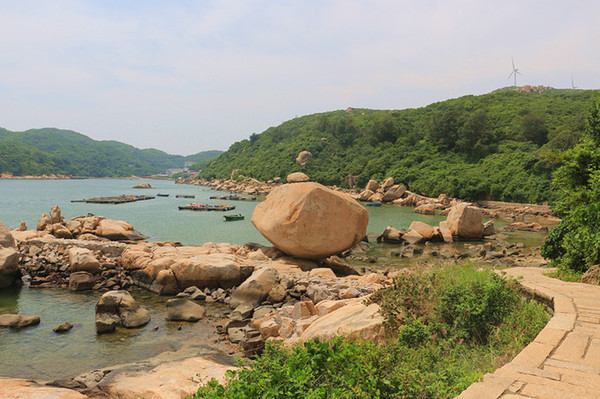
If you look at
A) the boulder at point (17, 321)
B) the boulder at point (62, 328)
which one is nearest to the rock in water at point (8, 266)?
the boulder at point (17, 321)

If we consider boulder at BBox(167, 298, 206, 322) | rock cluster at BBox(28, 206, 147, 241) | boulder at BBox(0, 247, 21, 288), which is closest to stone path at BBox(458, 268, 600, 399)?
boulder at BBox(167, 298, 206, 322)

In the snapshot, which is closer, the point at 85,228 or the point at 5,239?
the point at 5,239

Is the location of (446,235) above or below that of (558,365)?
below

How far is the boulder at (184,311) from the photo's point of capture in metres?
11.3

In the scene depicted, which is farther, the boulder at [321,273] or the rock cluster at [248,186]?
the rock cluster at [248,186]

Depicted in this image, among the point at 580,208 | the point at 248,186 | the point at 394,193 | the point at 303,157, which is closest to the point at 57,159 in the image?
the point at 248,186

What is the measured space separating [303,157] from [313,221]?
71621mm

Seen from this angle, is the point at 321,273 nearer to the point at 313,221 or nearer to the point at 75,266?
the point at 313,221

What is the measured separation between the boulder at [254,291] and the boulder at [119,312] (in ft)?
9.34

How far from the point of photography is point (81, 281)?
47.7 feet

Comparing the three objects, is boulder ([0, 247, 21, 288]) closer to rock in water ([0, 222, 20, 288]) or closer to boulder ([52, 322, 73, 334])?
rock in water ([0, 222, 20, 288])

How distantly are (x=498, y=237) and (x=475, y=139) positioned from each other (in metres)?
39.1

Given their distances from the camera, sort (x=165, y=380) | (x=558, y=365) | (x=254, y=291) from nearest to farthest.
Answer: (x=558, y=365) < (x=165, y=380) < (x=254, y=291)

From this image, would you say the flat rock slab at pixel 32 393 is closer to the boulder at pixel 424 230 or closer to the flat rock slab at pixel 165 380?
the flat rock slab at pixel 165 380
